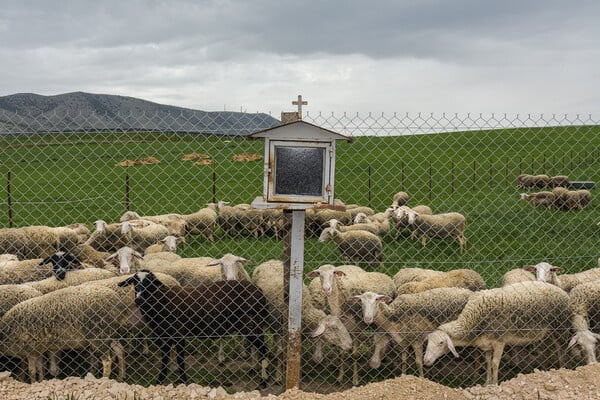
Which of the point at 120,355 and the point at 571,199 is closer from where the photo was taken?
the point at 120,355

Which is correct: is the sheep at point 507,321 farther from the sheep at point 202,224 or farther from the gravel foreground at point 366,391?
the sheep at point 202,224

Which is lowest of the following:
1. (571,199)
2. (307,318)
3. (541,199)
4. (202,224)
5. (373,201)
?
(373,201)

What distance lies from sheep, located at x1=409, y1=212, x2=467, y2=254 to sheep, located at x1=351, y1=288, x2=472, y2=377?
262 inches

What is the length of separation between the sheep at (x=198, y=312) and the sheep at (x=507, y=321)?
192cm

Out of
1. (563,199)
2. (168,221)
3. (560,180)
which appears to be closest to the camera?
(168,221)

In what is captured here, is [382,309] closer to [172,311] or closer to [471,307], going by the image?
→ [471,307]

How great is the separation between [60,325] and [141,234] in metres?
6.78

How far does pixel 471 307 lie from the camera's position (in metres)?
5.71

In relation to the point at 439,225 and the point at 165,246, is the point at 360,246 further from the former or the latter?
the point at 165,246

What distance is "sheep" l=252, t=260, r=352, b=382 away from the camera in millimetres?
5641

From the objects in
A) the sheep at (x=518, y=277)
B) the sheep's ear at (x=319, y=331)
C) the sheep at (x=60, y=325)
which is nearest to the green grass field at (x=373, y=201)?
the sheep at (x=518, y=277)

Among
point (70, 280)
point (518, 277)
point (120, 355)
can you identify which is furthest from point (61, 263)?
point (518, 277)

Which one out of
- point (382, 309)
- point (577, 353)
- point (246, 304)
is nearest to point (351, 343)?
point (382, 309)

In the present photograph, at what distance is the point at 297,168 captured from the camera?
429cm
